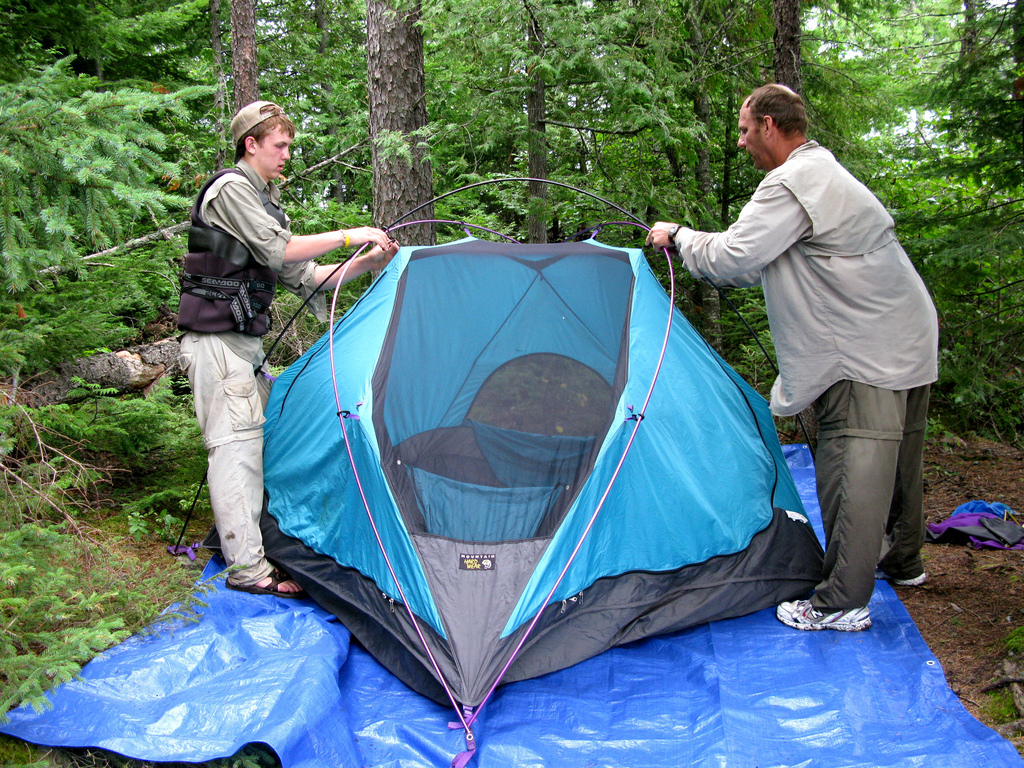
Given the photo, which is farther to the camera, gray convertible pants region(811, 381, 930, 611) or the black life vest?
the black life vest

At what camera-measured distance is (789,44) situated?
441 centimetres

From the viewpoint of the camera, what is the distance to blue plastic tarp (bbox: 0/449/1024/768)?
7.11ft

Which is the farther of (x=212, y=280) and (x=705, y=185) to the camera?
(x=705, y=185)

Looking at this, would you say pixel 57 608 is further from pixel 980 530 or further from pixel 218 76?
pixel 218 76

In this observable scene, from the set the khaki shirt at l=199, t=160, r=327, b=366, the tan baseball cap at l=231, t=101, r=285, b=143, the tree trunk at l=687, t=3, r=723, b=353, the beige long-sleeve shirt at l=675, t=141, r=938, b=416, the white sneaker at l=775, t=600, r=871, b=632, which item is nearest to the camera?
the beige long-sleeve shirt at l=675, t=141, r=938, b=416

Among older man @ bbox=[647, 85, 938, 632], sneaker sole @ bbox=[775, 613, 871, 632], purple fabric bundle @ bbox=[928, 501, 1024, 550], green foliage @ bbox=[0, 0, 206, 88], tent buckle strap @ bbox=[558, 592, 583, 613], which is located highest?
green foliage @ bbox=[0, 0, 206, 88]

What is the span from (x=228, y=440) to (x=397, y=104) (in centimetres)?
243

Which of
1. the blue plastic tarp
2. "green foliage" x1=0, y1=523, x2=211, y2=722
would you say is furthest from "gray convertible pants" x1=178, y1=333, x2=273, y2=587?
the blue plastic tarp

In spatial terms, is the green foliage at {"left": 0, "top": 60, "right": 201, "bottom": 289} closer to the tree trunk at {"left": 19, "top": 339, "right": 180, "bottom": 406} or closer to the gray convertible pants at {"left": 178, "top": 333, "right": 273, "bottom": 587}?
the gray convertible pants at {"left": 178, "top": 333, "right": 273, "bottom": 587}

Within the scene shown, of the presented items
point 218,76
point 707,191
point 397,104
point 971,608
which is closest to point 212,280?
point 397,104

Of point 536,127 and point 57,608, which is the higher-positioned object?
point 536,127

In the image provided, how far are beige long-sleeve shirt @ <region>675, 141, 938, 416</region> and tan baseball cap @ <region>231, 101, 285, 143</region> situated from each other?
2.01 metres

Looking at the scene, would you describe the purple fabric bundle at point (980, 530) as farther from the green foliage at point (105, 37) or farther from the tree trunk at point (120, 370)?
the green foliage at point (105, 37)

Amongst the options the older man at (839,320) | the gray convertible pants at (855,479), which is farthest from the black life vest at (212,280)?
the gray convertible pants at (855,479)
